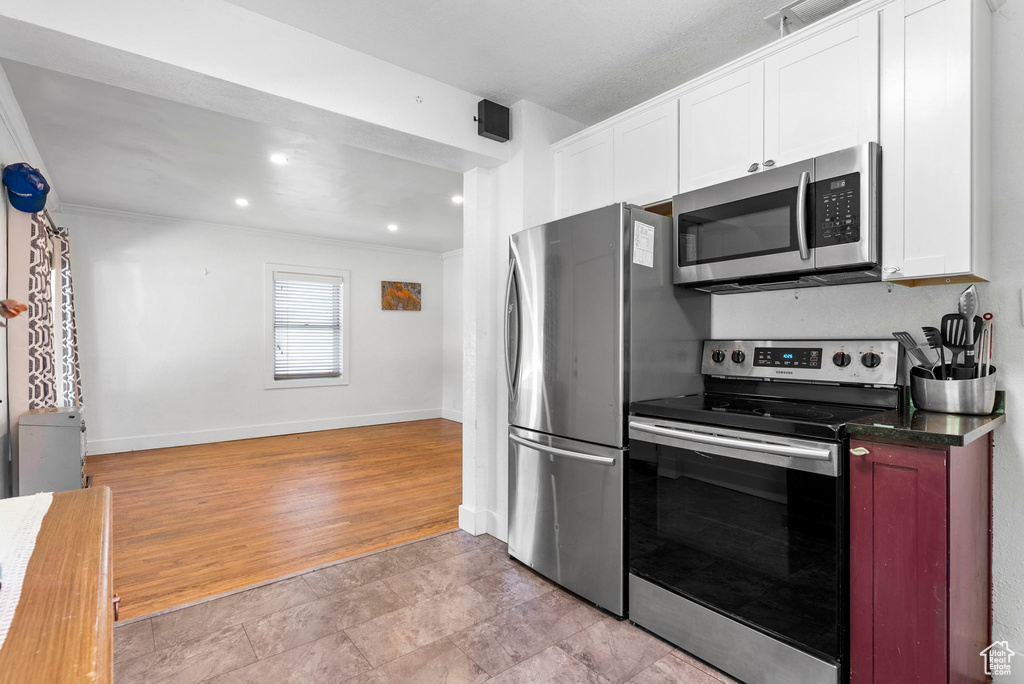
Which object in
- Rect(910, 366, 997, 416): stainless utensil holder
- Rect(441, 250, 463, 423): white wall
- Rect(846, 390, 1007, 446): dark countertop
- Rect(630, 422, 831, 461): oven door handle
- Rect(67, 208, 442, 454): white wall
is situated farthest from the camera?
Rect(441, 250, 463, 423): white wall

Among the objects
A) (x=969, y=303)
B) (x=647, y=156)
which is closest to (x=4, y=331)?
(x=647, y=156)

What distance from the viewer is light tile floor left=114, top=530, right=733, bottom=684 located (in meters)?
1.85

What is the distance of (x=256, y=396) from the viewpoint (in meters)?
6.33

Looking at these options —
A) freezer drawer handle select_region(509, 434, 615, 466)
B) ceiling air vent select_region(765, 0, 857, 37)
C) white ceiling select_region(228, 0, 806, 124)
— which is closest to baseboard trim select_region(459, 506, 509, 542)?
freezer drawer handle select_region(509, 434, 615, 466)

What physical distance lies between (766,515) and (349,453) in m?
4.68

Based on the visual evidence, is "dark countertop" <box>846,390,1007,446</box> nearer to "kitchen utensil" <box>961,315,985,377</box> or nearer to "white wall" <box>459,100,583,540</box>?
"kitchen utensil" <box>961,315,985,377</box>

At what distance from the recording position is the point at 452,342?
7.72 meters

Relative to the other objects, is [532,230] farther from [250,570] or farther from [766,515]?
[250,570]

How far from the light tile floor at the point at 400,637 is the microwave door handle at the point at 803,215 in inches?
60.5

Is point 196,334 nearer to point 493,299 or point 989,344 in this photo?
point 493,299

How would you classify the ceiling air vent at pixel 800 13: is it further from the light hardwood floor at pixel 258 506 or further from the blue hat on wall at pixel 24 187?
the blue hat on wall at pixel 24 187

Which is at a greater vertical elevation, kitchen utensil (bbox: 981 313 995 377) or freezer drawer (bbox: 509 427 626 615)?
kitchen utensil (bbox: 981 313 995 377)

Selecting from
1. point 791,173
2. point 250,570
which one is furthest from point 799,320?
point 250,570

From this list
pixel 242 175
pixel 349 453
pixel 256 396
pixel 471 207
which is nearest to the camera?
pixel 471 207
